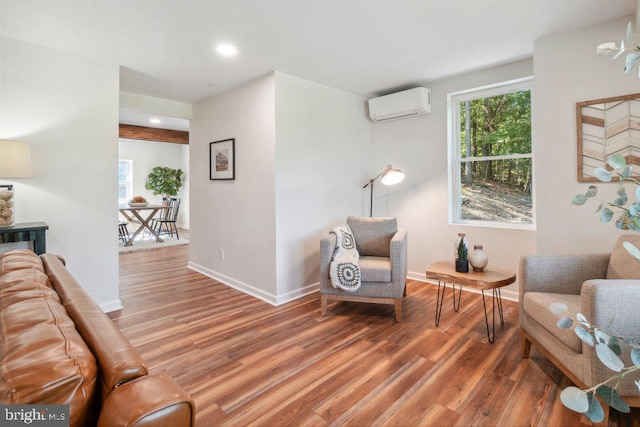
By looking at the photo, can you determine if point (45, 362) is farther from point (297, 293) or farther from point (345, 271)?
point (297, 293)

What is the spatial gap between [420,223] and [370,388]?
2.45 meters

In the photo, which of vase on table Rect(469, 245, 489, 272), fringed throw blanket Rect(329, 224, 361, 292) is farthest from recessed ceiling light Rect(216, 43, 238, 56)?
vase on table Rect(469, 245, 489, 272)

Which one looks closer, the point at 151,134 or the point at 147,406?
the point at 147,406

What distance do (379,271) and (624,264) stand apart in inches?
63.1

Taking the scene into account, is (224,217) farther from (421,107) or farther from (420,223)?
(421,107)

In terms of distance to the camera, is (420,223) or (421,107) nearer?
(421,107)

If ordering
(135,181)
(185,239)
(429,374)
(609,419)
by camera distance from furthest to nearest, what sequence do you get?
(135,181) < (185,239) < (429,374) < (609,419)

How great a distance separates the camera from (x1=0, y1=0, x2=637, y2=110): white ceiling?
2240mm

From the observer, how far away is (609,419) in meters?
1.66

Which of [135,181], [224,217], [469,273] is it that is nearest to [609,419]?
[469,273]

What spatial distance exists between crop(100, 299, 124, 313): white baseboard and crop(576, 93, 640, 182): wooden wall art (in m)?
4.13

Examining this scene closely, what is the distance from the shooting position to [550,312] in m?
1.89

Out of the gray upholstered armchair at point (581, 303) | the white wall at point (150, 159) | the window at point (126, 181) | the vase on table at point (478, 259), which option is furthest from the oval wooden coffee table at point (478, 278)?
the window at point (126, 181)

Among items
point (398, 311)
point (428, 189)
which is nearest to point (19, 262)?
point (398, 311)
